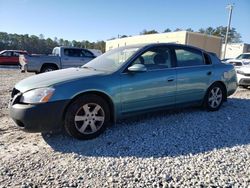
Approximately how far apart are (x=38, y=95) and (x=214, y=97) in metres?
3.86

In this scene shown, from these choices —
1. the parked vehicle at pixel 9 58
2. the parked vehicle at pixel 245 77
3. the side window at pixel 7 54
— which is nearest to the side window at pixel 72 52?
the parked vehicle at pixel 245 77

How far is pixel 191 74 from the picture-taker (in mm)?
4879

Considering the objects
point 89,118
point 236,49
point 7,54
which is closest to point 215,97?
point 89,118

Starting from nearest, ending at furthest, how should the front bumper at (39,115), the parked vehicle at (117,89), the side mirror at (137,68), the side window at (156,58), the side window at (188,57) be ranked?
1. the front bumper at (39,115)
2. the parked vehicle at (117,89)
3. the side mirror at (137,68)
4. the side window at (156,58)
5. the side window at (188,57)

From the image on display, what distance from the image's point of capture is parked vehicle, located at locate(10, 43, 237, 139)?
11.4 ft

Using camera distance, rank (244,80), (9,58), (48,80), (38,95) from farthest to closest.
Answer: (9,58) < (244,80) < (48,80) < (38,95)

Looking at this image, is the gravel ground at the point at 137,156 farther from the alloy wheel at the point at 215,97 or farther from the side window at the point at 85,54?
the side window at the point at 85,54

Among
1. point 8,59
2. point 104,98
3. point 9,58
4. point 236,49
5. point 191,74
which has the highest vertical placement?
point 236,49

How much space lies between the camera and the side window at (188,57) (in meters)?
4.85

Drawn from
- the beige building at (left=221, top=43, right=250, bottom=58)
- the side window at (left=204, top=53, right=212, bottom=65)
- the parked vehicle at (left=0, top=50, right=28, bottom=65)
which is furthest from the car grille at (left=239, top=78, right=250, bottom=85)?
the beige building at (left=221, top=43, right=250, bottom=58)

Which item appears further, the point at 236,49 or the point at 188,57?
the point at 236,49

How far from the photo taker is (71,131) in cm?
366

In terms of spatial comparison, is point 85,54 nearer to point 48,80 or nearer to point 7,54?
point 48,80

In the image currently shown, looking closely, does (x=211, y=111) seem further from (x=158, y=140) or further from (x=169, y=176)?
(x=169, y=176)
